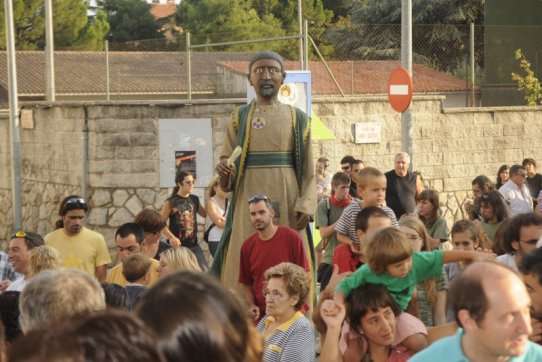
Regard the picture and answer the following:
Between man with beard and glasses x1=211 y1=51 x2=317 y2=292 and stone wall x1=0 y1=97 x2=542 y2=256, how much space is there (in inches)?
312

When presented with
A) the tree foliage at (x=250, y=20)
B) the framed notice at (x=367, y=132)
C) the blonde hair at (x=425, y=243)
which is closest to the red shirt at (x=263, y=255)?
the blonde hair at (x=425, y=243)

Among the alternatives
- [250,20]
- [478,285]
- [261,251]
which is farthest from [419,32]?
[478,285]

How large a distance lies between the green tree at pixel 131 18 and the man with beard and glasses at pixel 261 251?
1979 inches

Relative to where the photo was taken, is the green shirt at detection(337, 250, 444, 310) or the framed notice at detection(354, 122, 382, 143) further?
the framed notice at detection(354, 122, 382, 143)

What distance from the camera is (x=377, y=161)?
17.6 m

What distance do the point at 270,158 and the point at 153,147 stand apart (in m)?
8.32

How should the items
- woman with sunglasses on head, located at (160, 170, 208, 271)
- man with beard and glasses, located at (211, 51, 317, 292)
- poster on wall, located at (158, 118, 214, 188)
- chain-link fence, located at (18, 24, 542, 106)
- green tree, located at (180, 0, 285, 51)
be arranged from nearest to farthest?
man with beard and glasses, located at (211, 51, 317, 292) < woman with sunglasses on head, located at (160, 170, 208, 271) < poster on wall, located at (158, 118, 214, 188) < chain-link fence, located at (18, 24, 542, 106) < green tree, located at (180, 0, 285, 51)

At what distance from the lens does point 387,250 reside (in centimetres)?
556

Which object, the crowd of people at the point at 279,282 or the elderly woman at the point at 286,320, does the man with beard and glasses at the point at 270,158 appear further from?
the elderly woman at the point at 286,320

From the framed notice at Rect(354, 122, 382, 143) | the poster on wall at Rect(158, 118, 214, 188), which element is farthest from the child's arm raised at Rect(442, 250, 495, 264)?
the framed notice at Rect(354, 122, 382, 143)

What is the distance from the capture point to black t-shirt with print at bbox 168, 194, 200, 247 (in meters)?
11.4

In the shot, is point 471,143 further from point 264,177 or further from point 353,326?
point 353,326

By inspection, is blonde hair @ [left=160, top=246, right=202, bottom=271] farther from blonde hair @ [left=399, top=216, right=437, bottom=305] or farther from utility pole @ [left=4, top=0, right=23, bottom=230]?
utility pole @ [left=4, top=0, right=23, bottom=230]

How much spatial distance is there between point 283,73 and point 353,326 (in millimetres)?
2958
